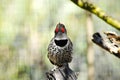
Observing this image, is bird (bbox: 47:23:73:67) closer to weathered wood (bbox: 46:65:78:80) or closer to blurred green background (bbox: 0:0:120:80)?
weathered wood (bbox: 46:65:78:80)

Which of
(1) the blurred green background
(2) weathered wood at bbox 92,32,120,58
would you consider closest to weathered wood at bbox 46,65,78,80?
(2) weathered wood at bbox 92,32,120,58

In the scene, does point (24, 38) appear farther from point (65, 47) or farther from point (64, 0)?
point (65, 47)

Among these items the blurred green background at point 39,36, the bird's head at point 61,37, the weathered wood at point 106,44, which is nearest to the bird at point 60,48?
the bird's head at point 61,37

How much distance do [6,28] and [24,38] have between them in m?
0.78

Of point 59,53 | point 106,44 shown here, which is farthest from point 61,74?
point 106,44

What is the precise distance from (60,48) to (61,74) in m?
0.10

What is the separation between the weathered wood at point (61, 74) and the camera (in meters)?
1.54

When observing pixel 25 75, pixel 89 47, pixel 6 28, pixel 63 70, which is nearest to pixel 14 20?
pixel 6 28

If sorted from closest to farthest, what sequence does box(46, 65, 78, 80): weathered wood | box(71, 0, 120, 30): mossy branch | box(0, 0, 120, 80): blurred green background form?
box(71, 0, 120, 30): mossy branch → box(46, 65, 78, 80): weathered wood → box(0, 0, 120, 80): blurred green background

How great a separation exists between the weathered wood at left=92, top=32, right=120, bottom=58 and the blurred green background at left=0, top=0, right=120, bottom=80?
19.9 feet

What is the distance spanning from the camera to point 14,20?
32.7 ft

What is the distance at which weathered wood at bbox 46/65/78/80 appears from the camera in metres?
1.54

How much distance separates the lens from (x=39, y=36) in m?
9.73

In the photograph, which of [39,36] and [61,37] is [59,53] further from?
[39,36]
